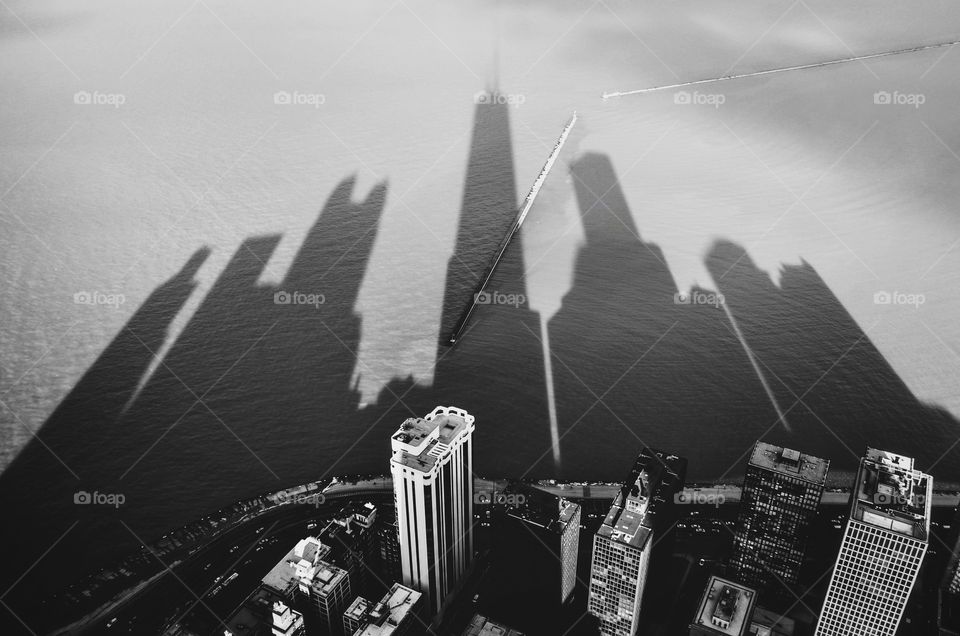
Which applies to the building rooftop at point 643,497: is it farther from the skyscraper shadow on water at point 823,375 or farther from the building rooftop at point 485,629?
the skyscraper shadow on water at point 823,375

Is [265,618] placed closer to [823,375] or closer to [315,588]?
[315,588]

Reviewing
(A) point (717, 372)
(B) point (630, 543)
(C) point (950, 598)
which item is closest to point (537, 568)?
(B) point (630, 543)

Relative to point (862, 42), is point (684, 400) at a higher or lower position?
lower

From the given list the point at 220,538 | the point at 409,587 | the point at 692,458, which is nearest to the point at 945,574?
the point at 692,458

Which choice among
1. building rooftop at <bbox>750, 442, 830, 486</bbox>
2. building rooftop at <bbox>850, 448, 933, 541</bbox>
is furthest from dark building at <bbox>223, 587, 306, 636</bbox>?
building rooftop at <bbox>850, 448, 933, 541</bbox>

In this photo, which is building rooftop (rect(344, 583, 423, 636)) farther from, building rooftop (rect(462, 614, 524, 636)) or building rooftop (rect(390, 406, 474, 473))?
building rooftop (rect(390, 406, 474, 473))

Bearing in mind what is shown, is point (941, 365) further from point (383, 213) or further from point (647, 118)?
point (383, 213)

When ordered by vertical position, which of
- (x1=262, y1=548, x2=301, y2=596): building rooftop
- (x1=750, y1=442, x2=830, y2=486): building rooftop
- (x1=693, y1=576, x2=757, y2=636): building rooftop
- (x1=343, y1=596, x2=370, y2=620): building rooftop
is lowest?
(x1=343, y1=596, x2=370, y2=620): building rooftop
